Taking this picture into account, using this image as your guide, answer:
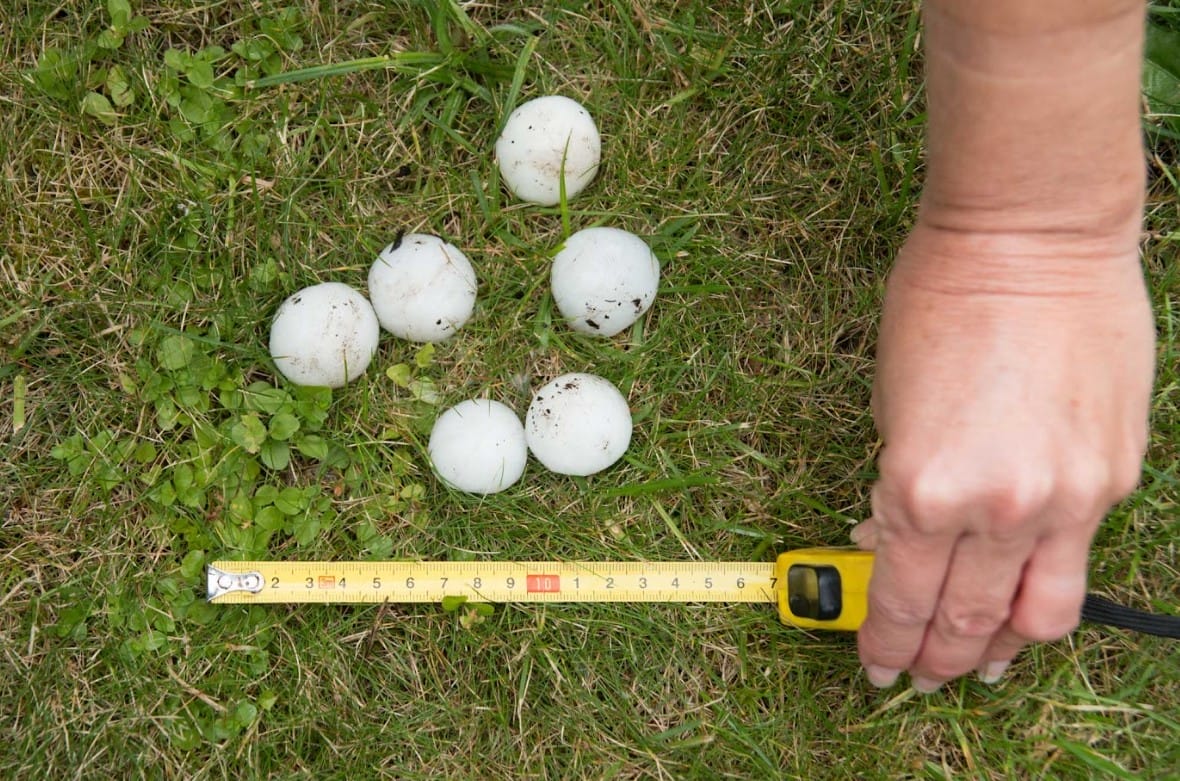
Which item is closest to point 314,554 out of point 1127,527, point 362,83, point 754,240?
point 362,83

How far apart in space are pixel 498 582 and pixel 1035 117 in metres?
1.40

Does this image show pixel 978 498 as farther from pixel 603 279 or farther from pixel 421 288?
pixel 421 288

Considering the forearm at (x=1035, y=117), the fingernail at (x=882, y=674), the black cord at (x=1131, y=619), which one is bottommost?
the black cord at (x=1131, y=619)

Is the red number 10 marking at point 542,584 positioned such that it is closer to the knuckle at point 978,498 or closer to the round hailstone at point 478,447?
the round hailstone at point 478,447

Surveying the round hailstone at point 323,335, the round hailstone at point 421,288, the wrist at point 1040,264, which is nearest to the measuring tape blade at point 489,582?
the round hailstone at point 323,335

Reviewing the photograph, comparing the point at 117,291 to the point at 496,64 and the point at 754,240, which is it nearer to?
the point at 496,64

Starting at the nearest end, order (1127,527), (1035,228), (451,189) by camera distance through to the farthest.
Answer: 1. (1035,228)
2. (1127,527)
3. (451,189)

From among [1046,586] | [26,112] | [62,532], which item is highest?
[26,112]

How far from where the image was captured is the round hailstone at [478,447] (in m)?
1.94

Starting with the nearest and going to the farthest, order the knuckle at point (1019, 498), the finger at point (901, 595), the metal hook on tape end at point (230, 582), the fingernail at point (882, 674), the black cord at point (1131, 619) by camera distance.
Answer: the knuckle at point (1019, 498) → the finger at point (901, 595) → the fingernail at point (882, 674) → the black cord at point (1131, 619) → the metal hook on tape end at point (230, 582)

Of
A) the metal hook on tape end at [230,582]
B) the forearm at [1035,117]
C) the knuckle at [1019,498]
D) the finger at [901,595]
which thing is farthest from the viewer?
the metal hook on tape end at [230,582]

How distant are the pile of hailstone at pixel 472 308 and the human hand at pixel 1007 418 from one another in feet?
2.23

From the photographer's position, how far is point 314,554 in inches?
81.0

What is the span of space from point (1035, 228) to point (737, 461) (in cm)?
94
